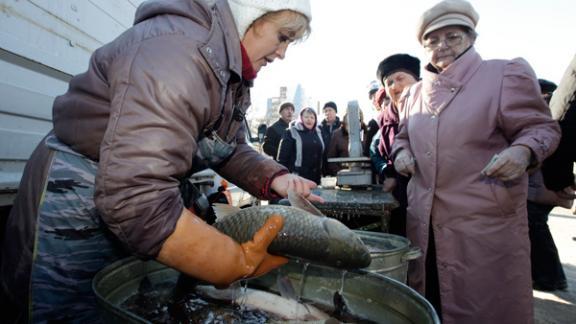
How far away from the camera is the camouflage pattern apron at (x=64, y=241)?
136 cm

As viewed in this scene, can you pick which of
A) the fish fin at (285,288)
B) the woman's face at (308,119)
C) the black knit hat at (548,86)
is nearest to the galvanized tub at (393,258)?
the fish fin at (285,288)

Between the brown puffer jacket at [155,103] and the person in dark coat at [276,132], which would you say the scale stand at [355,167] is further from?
the person in dark coat at [276,132]

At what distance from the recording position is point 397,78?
3729mm

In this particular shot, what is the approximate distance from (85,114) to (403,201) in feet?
9.26

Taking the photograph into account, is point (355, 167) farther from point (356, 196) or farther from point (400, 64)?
point (400, 64)

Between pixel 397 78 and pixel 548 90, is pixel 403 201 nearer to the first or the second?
pixel 397 78

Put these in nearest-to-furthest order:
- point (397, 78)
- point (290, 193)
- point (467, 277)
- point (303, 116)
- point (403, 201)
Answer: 1. point (290, 193)
2. point (467, 277)
3. point (403, 201)
4. point (397, 78)
5. point (303, 116)

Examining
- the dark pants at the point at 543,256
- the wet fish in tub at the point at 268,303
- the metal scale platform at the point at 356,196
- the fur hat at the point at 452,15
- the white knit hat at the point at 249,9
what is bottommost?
the dark pants at the point at 543,256

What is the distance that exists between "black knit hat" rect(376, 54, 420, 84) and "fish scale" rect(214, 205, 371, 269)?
9.27 feet

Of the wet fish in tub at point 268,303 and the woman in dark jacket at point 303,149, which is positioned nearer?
the wet fish in tub at point 268,303

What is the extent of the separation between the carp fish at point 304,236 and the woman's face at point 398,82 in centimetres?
263

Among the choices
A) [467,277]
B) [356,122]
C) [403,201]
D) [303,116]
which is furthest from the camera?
[303,116]

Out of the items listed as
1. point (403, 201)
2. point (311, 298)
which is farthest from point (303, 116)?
point (311, 298)

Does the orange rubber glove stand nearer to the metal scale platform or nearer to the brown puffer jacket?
the brown puffer jacket
